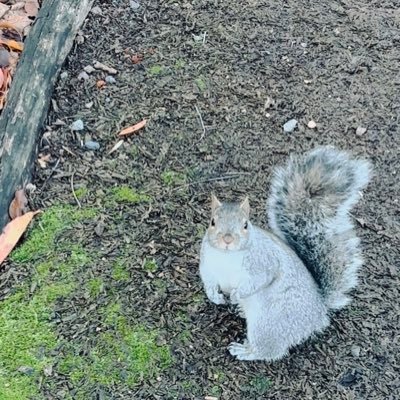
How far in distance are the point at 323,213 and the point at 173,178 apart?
98cm

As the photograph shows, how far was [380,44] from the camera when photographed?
16.3ft

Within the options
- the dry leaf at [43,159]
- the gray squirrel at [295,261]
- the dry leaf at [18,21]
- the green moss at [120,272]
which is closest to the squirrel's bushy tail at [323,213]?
the gray squirrel at [295,261]

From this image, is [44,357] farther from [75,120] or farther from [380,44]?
[380,44]

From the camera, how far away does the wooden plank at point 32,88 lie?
13.8 feet

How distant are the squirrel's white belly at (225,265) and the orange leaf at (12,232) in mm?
1035

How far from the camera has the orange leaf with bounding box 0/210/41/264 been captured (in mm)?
3988

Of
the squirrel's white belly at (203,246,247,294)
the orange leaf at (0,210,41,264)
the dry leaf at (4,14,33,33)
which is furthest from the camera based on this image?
the dry leaf at (4,14,33,33)

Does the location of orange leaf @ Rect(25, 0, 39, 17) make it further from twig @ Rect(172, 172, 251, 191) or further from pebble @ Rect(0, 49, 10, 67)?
twig @ Rect(172, 172, 251, 191)

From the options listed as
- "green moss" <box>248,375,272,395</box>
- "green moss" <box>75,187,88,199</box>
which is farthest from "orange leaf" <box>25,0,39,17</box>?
"green moss" <box>248,375,272,395</box>

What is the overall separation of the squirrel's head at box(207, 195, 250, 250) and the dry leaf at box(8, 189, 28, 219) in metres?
1.19

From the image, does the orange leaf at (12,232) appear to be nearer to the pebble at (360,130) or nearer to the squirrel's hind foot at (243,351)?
the squirrel's hind foot at (243,351)

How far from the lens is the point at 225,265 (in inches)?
134

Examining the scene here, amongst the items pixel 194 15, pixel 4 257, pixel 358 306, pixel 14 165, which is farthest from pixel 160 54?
pixel 358 306

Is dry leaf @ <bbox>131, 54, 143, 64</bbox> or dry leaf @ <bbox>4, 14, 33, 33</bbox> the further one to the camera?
dry leaf @ <bbox>4, 14, 33, 33</bbox>
